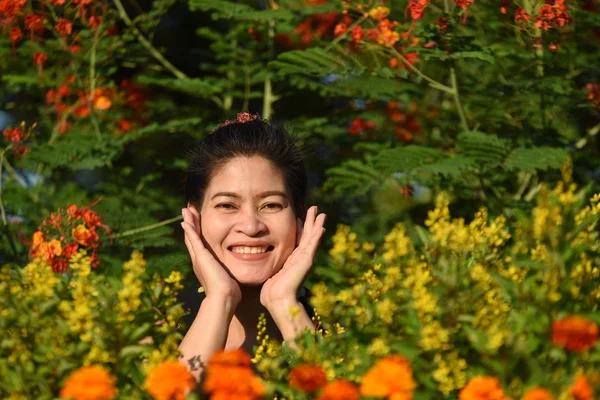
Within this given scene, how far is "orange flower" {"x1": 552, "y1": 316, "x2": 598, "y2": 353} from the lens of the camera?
2104 mm

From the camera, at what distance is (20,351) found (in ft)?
8.15

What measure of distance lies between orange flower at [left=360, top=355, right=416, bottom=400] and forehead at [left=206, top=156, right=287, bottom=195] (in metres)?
1.79

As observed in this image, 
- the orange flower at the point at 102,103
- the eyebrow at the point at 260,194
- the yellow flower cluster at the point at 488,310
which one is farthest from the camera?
the orange flower at the point at 102,103

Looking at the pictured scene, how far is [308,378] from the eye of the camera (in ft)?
7.28

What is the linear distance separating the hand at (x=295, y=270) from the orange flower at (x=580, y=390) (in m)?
1.69

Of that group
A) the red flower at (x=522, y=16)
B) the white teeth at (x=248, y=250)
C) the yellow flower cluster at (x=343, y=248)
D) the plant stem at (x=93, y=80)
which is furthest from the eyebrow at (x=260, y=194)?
the plant stem at (x=93, y=80)

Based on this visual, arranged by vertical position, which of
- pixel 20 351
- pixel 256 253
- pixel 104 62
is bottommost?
pixel 104 62

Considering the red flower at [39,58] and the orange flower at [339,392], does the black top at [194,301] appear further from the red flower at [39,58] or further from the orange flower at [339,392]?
the red flower at [39,58]

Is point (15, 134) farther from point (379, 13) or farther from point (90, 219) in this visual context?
point (379, 13)

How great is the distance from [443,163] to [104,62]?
2.71 m

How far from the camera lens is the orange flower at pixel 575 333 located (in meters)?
2.10

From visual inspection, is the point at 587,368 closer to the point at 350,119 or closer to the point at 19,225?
the point at 19,225

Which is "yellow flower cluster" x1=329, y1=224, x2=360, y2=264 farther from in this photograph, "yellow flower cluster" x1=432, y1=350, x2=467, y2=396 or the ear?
the ear

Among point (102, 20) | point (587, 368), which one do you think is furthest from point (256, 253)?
point (102, 20)
